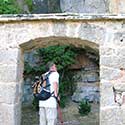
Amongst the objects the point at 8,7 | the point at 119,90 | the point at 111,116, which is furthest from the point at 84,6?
the point at 111,116

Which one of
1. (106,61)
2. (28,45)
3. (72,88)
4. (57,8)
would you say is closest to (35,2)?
(57,8)

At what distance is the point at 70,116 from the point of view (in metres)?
9.92

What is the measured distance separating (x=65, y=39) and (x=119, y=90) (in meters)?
1.20

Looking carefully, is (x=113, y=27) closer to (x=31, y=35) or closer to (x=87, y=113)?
(x=31, y=35)

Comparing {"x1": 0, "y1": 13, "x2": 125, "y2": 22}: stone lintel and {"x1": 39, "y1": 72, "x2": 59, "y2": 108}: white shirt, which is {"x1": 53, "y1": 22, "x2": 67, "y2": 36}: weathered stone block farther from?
{"x1": 39, "y1": 72, "x2": 59, "y2": 108}: white shirt

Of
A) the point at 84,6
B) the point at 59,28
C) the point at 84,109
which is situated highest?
the point at 84,6

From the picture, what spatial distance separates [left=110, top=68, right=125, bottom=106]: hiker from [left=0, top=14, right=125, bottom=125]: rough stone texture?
0.06 m

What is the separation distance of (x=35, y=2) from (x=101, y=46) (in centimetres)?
565

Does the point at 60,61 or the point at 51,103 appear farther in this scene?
the point at 60,61

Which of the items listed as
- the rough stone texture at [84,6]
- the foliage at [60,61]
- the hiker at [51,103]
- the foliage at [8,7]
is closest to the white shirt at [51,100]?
the hiker at [51,103]

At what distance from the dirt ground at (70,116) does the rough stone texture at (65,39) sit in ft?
9.97

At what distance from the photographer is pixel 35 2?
11.1m

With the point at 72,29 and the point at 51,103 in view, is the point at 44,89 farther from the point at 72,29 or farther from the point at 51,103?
the point at 72,29

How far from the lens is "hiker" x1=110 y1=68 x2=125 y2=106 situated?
229 inches
